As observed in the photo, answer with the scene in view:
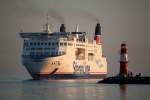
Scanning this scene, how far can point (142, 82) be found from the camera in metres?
106

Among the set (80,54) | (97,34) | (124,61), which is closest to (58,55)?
(80,54)

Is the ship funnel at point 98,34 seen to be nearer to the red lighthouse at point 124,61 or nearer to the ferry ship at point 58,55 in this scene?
the ferry ship at point 58,55

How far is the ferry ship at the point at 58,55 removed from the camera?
4520 inches

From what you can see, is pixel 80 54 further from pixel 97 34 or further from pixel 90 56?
pixel 97 34

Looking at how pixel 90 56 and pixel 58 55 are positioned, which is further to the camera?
pixel 90 56

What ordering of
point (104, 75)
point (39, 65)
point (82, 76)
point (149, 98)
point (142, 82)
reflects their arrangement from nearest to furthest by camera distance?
point (149, 98) < point (142, 82) < point (39, 65) < point (82, 76) < point (104, 75)

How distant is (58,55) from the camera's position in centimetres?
11650

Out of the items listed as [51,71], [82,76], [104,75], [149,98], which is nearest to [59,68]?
[51,71]

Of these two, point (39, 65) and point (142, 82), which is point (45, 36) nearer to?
point (39, 65)

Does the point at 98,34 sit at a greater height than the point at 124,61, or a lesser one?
greater

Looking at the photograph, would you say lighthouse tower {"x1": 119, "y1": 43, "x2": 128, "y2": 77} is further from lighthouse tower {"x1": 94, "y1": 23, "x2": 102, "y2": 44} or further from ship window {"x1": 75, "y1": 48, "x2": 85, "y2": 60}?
lighthouse tower {"x1": 94, "y1": 23, "x2": 102, "y2": 44}

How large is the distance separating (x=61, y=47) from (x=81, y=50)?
28.1 feet

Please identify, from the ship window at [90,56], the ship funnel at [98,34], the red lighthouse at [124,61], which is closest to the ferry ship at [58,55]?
the ship window at [90,56]

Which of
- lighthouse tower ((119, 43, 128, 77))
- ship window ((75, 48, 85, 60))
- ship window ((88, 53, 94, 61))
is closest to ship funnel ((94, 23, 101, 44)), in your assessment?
ship window ((88, 53, 94, 61))
